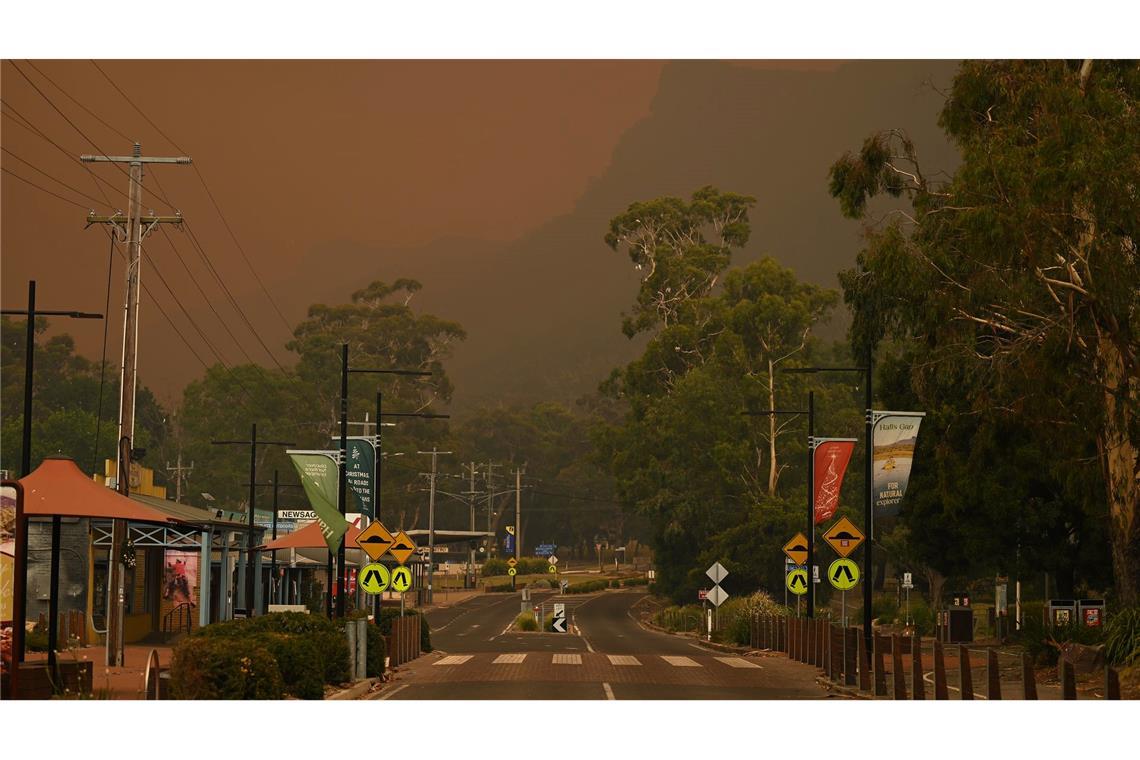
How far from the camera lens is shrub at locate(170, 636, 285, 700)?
20.6 m

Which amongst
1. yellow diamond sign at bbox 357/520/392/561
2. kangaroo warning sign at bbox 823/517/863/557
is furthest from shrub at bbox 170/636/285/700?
kangaroo warning sign at bbox 823/517/863/557

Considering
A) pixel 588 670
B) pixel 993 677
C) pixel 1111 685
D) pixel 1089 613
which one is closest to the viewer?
pixel 1111 685

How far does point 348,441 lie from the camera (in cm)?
3816

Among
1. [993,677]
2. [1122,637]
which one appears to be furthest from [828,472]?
[993,677]

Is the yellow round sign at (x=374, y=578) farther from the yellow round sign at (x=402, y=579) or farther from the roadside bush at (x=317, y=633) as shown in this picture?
the yellow round sign at (x=402, y=579)

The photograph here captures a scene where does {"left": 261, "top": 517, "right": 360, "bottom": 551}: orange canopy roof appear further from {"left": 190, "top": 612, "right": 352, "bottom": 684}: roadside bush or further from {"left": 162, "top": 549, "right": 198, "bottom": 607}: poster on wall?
{"left": 190, "top": 612, "right": 352, "bottom": 684}: roadside bush

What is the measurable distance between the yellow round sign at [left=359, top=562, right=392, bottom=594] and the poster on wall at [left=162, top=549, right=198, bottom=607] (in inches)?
954

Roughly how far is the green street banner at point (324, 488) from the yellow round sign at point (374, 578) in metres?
1.29

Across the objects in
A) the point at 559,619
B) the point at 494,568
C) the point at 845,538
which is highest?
the point at 845,538

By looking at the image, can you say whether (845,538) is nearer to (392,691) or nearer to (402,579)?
(392,691)

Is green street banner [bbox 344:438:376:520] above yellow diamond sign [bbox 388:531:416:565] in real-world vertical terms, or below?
above

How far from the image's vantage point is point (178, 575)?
186 feet

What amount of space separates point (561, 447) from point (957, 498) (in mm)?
135769

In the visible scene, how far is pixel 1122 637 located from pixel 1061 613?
19.0 feet
